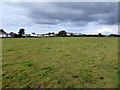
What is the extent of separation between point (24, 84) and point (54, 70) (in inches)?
64.9

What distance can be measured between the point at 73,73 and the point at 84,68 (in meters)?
0.82

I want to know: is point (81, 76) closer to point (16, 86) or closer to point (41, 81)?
point (41, 81)

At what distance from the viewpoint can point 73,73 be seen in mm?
7656

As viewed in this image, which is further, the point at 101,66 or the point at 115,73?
the point at 101,66

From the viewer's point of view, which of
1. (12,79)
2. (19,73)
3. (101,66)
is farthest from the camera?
(101,66)

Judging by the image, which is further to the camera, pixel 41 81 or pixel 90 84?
pixel 41 81

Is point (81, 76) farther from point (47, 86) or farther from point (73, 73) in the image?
point (47, 86)

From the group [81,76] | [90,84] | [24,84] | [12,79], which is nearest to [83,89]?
[90,84]

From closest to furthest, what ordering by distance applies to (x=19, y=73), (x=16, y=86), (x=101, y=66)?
(x=16, y=86) → (x=19, y=73) → (x=101, y=66)

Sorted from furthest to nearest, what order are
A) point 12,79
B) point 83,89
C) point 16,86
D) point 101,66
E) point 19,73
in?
point 101,66 → point 19,73 → point 12,79 → point 16,86 → point 83,89

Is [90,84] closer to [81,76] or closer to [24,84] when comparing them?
[81,76]

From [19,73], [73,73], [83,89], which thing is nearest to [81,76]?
[73,73]

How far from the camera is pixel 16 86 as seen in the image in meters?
6.82

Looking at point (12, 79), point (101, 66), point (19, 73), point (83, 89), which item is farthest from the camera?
point (101, 66)
